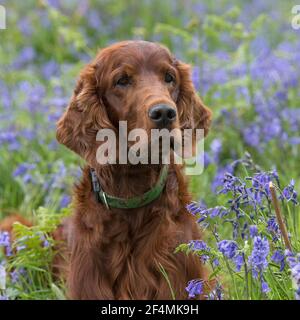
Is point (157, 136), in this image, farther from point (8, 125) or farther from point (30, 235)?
point (8, 125)

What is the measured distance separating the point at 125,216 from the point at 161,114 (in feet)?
1.72

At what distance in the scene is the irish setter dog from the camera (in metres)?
3.32

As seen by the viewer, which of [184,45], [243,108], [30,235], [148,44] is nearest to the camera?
[148,44]

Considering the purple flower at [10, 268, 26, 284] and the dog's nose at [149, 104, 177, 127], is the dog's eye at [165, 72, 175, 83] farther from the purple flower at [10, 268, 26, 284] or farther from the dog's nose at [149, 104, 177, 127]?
the purple flower at [10, 268, 26, 284]

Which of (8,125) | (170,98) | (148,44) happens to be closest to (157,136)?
(170,98)

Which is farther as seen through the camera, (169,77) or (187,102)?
(187,102)

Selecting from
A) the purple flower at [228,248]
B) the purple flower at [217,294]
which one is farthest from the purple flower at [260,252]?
the purple flower at [217,294]

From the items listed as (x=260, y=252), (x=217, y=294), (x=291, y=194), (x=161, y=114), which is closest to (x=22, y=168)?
(x=161, y=114)

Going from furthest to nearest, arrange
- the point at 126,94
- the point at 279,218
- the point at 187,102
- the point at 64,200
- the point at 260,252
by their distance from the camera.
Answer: the point at 64,200 → the point at 187,102 → the point at 126,94 → the point at 279,218 → the point at 260,252

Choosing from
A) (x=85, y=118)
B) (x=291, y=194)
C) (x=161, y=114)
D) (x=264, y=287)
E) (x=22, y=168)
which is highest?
(x=22, y=168)

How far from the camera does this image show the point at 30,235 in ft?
12.5

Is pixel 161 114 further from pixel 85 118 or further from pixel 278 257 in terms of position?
pixel 278 257

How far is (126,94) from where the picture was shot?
328 centimetres
